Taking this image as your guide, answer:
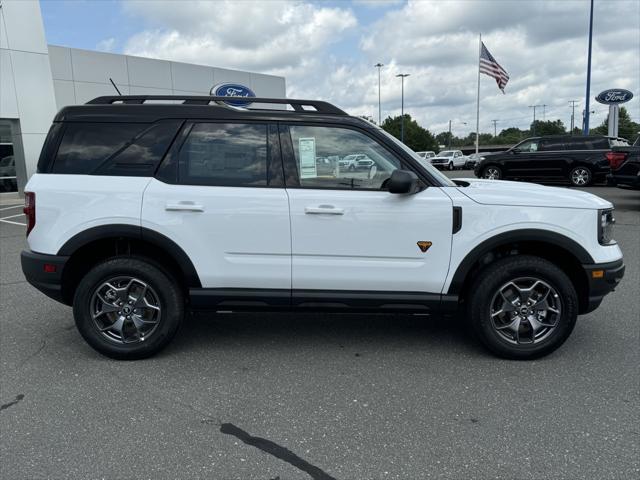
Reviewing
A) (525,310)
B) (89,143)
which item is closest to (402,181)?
(525,310)

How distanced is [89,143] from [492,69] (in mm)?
25377

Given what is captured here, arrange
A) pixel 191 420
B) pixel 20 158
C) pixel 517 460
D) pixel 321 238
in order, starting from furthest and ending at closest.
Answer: pixel 20 158 → pixel 321 238 → pixel 191 420 → pixel 517 460

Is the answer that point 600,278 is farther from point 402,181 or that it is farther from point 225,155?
point 225,155

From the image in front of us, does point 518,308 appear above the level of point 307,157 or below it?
below

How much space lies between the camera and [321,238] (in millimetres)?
3689

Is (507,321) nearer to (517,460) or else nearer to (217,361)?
(517,460)

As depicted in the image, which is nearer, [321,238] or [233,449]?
[233,449]

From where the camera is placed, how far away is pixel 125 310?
12.6 feet

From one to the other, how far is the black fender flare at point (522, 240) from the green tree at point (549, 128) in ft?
376

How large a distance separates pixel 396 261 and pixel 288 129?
1.28 m

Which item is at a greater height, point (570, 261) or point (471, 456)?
point (570, 261)

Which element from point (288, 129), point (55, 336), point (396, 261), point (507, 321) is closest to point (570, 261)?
point (507, 321)

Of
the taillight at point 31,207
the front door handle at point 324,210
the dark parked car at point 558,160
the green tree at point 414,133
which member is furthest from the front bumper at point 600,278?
the green tree at point 414,133

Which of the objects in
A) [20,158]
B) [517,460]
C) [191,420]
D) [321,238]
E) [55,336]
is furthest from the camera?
[20,158]
